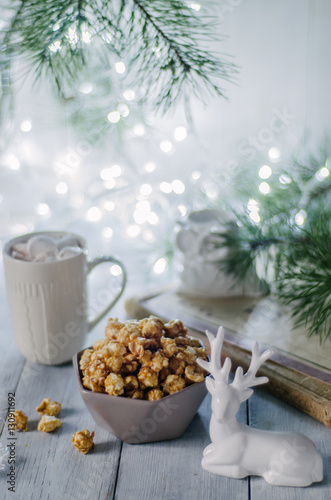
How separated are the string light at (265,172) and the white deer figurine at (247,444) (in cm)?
43

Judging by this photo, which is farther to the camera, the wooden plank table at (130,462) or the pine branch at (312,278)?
the pine branch at (312,278)

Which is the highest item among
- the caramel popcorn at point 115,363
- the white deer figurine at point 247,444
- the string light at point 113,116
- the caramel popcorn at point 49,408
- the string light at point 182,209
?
the string light at point 113,116

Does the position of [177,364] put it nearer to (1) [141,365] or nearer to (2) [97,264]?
(1) [141,365]

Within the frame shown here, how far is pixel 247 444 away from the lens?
1.62 feet

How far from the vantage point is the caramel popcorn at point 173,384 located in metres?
0.52

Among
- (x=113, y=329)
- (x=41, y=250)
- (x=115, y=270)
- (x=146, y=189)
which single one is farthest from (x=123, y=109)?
(x=113, y=329)

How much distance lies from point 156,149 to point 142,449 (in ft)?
2.35

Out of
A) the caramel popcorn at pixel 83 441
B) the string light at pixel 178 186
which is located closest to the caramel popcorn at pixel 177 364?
the caramel popcorn at pixel 83 441

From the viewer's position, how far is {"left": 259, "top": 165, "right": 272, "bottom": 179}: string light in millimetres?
854

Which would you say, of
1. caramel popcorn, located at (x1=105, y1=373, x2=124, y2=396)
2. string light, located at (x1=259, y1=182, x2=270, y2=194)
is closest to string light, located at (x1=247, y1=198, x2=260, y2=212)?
string light, located at (x1=259, y1=182, x2=270, y2=194)

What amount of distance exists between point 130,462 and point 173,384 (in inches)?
3.5

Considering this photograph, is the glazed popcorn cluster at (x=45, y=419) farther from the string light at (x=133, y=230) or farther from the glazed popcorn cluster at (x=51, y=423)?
the string light at (x=133, y=230)

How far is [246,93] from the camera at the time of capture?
3.33ft

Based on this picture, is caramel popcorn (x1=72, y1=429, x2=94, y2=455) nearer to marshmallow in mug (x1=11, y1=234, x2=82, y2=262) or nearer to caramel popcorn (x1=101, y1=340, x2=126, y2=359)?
caramel popcorn (x1=101, y1=340, x2=126, y2=359)
